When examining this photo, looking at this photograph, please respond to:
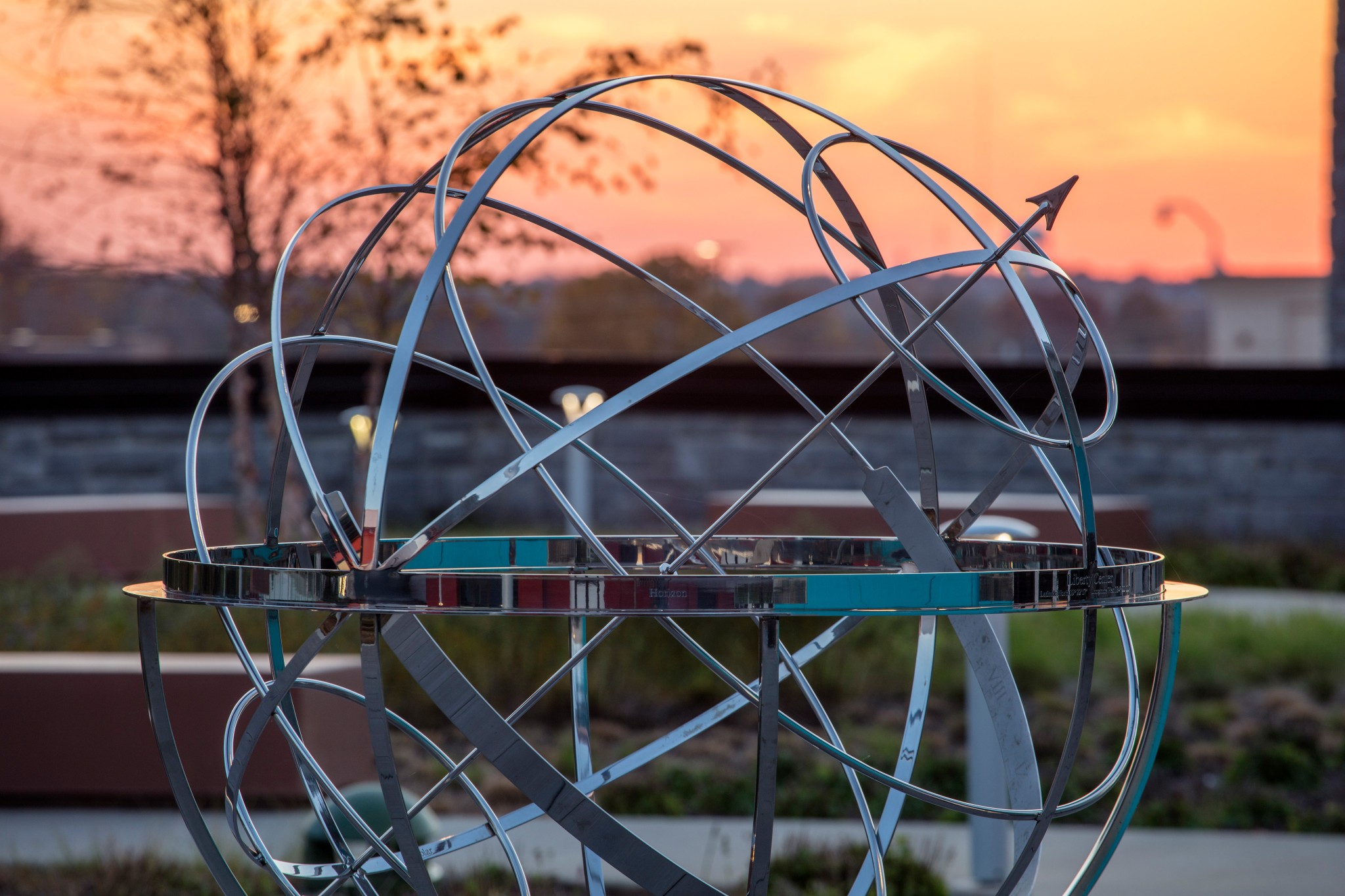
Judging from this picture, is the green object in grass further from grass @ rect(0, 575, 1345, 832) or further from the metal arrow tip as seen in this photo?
the metal arrow tip

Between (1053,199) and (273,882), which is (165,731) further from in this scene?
(273,882)

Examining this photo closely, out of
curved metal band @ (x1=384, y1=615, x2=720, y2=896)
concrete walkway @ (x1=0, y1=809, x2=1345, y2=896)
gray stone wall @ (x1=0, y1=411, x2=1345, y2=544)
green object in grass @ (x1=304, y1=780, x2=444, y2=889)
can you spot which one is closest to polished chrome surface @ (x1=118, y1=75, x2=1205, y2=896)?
curved metal band @ (x1=384, y1=615, x2=720, y2=896)

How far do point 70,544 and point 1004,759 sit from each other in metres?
7.73

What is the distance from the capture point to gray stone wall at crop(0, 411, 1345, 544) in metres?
10.4

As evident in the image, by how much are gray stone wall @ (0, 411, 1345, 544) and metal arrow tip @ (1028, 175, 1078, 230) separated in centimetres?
836

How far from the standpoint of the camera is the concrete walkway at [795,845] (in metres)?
Result: 4.07

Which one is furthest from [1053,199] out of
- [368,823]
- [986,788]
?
[368,823]

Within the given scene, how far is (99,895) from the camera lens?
384 cm

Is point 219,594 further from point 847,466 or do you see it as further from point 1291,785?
point 847,466

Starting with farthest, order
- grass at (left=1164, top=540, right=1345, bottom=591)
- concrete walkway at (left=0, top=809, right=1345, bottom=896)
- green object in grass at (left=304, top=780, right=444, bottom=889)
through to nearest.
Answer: grass at (left=1164, top=540, right=1345, bottom=591), concrete walkway at (left=0, top=809, right=1345, bottom=896), green object in grass at (left=304, top=780, right=444, bottom=889)

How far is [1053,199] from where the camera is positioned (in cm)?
187

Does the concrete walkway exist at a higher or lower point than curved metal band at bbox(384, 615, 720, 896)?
lower

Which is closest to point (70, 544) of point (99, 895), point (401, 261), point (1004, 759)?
point (401, 261)

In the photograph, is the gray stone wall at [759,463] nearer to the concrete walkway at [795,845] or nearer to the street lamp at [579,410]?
the street lamp at [579,410]
